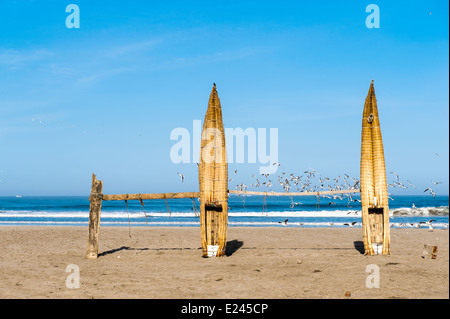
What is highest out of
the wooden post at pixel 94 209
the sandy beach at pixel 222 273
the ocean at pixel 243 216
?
the wooden post at pixel 94 209

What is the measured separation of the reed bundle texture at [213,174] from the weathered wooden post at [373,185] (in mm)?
4206

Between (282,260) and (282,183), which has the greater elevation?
(282,183)

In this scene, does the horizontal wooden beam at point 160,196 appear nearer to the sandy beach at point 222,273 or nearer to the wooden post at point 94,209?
the wooden post at point 94,209

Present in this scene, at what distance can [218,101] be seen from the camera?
12.6 meters

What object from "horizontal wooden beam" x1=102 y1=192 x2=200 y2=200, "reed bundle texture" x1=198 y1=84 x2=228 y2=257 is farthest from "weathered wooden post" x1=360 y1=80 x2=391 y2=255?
"horizontal wooden beam" x1=102 y1=192 x2=200 y2=200

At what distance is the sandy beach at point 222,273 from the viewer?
28.0 ft

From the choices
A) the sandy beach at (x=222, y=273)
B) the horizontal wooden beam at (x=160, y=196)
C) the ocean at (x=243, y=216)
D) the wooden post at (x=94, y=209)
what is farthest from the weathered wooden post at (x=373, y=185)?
the wooden post at (x=94, y=209)

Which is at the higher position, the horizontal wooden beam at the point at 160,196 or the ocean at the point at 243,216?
the horizontal wooden beam at the point at 160,196

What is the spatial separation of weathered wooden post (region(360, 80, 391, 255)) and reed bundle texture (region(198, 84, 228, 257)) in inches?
166

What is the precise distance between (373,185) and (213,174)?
4779mm

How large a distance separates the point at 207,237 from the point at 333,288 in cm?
475

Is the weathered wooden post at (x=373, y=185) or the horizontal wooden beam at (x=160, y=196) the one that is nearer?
the horizontal wooden beam at (x=160, y=196)
